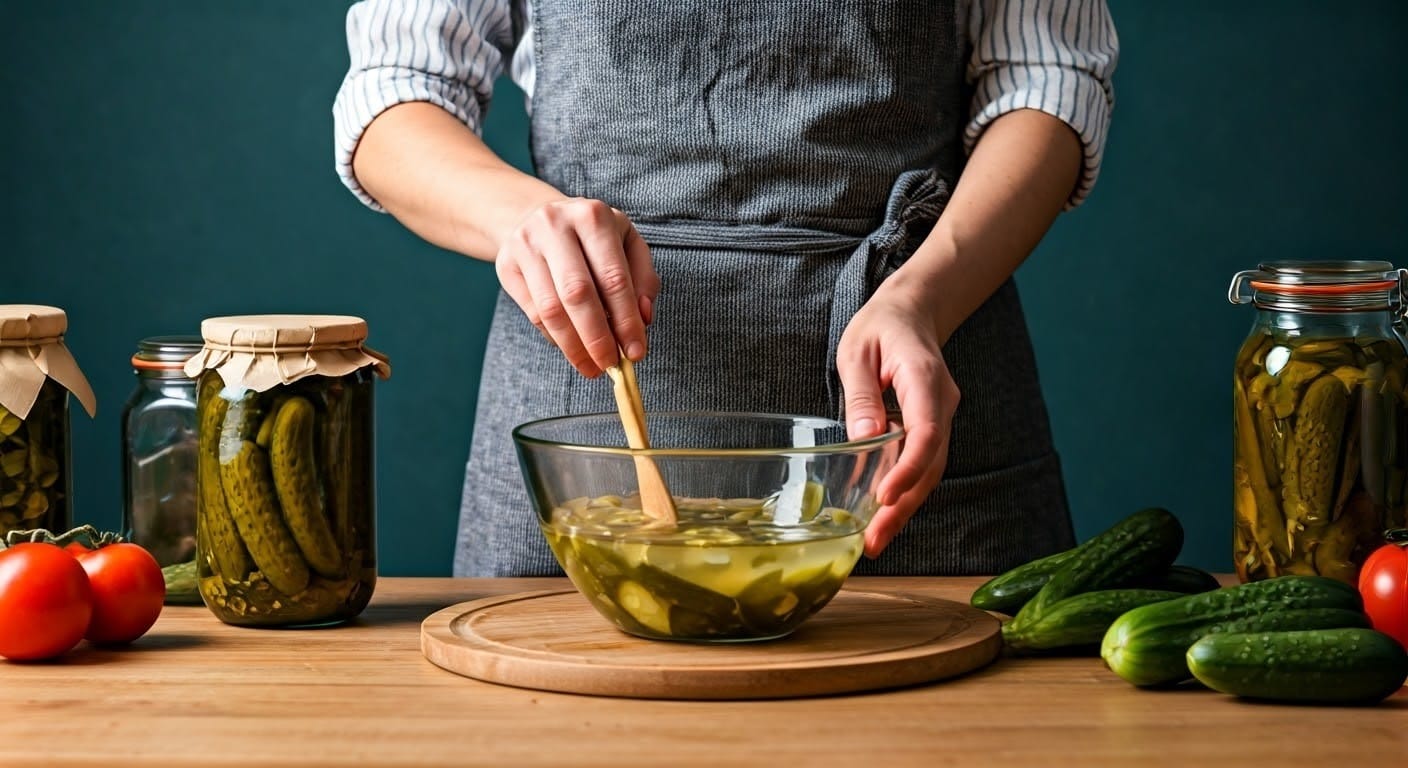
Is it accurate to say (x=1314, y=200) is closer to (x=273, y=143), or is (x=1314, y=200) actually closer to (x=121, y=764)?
(x=273, y=143)

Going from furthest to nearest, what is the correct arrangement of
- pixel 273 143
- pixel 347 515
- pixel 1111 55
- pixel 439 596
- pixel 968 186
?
1. pixel 273 143
2. pixel 1111 55
3. pixel 968 186
4. pixel 439 596
5. pixel 347 515

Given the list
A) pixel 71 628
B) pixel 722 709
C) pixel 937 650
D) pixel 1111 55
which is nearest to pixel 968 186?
pixel 1111 55

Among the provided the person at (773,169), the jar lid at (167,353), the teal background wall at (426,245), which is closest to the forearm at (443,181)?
the person at (773,169)

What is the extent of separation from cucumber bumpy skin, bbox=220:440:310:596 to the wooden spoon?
247 mm

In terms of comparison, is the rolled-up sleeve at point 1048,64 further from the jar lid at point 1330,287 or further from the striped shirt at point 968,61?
the jar lid at point 1330,287

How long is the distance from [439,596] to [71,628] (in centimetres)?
32

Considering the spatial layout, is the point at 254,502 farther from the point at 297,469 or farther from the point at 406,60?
the point at 406,60

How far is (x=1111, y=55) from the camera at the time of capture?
5.22ft

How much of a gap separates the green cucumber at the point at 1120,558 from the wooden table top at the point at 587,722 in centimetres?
8

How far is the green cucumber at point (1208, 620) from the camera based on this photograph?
953 mm

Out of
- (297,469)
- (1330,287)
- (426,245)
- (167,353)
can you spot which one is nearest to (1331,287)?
(1330,287)

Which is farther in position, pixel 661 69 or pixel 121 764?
pixel 661 69

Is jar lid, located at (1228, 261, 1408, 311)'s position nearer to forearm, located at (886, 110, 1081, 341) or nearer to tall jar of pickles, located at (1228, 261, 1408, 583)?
tall jar of pickles, located at (1228, 261, 1408, 583)

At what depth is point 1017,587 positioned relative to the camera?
3.83 ft
